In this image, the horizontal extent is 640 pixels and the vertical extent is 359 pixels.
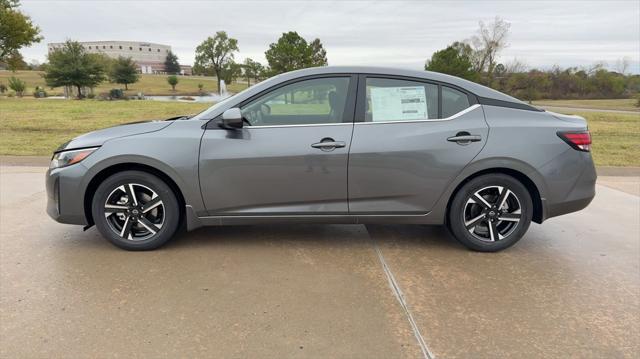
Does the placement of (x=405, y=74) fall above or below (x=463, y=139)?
above

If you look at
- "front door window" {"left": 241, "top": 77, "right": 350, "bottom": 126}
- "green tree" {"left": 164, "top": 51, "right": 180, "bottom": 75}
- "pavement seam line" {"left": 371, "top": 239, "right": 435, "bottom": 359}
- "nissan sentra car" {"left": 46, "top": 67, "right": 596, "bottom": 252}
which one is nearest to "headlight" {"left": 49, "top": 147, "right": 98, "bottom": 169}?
"nissan sentra car" {"left": 46, "top": 67, "right": 596, "bottom": 252}

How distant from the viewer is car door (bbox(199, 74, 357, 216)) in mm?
3805

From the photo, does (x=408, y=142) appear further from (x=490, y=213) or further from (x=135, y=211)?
(x=135, y=211)

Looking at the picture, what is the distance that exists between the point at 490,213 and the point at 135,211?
2.98 metres

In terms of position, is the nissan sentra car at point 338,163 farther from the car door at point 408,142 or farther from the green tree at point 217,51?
the green tree at point 217,51

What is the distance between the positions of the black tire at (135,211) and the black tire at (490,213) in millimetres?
2383

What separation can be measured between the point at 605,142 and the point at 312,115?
10390 mm

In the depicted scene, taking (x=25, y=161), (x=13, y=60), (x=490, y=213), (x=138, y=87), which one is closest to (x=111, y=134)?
(x=490, y=213)

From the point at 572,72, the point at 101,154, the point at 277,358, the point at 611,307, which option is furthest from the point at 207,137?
the point at 572,72

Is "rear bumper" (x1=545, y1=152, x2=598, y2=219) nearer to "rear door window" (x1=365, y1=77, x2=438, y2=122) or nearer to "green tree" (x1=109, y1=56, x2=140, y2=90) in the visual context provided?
"rear door window" (x1=365, y1=77, x2=438, y2=122)

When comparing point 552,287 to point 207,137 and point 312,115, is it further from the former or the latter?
point 207,137

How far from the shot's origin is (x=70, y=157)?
153 inches

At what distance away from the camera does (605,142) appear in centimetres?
1157

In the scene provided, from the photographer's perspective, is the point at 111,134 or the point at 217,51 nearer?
the point at 111,134
